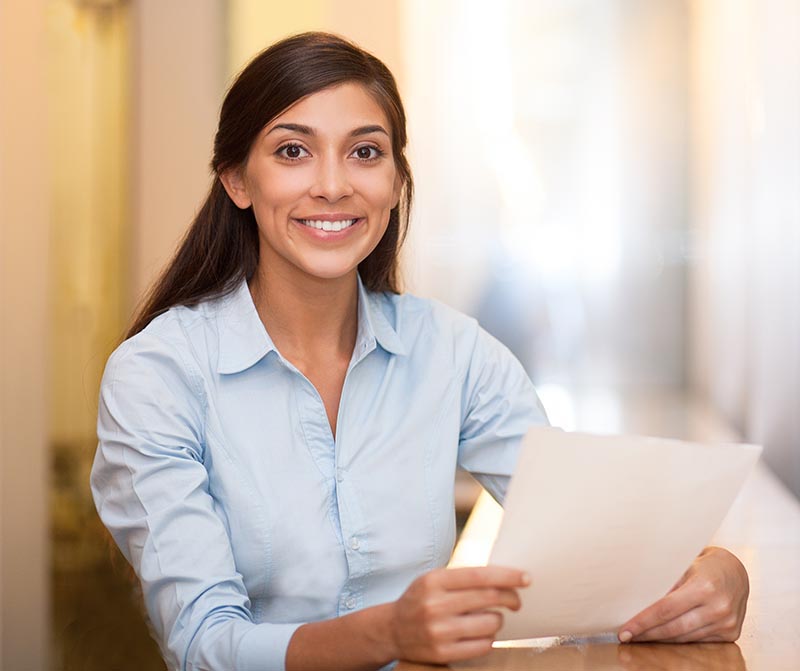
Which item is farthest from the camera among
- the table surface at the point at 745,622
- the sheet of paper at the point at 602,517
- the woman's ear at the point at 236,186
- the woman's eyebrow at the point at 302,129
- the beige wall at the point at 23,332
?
the beige wall at the point at 23,332

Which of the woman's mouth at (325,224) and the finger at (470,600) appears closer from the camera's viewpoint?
the finger at (470,600)

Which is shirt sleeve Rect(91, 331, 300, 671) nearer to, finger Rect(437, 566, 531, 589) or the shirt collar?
the shirt collar

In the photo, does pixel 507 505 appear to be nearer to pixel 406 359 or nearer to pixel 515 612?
pixel 515 612

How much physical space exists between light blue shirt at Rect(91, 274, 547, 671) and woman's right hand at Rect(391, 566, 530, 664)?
162 mm

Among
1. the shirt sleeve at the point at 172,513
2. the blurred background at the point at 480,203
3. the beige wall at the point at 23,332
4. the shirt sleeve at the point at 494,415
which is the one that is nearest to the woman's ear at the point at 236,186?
the shirt sleeve at the point at 172,513

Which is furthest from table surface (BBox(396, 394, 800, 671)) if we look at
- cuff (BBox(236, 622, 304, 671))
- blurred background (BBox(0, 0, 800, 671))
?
blurred background (BBox(0, 0, 800, 671))

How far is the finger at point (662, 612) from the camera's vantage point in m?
1.12

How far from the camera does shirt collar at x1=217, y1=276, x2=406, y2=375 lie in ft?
4.38

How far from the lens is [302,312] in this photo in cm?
146

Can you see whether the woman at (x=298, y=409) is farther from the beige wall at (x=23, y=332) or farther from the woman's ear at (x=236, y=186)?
the beige wall at (x=23, y=332)

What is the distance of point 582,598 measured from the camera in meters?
1.06

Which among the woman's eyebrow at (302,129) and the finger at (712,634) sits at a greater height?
the woman's eyebrow at (302,129)

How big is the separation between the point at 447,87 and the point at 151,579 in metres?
4.81

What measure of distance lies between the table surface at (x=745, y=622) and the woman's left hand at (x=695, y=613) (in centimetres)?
1
